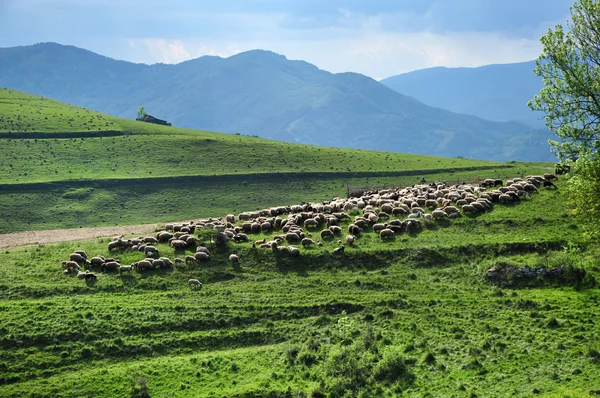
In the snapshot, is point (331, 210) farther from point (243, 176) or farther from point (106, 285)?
point (243, 176)

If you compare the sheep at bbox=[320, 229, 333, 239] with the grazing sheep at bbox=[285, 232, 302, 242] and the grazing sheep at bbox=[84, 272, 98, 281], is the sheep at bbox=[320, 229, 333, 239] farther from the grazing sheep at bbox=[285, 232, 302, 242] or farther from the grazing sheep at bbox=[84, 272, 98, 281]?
the grazing sheep at bbox=[84, 272, 98, 281]

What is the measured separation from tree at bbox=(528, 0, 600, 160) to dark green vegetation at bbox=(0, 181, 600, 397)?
8435 millimetres

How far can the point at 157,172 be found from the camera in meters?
96.2

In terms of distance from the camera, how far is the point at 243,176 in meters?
96.5

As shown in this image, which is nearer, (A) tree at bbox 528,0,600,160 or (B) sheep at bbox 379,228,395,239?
(A) tree at bbox 528,0,600,160

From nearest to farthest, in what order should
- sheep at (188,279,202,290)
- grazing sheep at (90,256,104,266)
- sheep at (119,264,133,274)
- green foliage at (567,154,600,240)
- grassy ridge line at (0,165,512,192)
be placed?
green foliage at (567,154,600,240) → sheep at (188,279,202,290) → sheep at (119,264,133,274) → grazing sheep at (90,256,104,266) → grassy ridge line at (0,165,512,192)

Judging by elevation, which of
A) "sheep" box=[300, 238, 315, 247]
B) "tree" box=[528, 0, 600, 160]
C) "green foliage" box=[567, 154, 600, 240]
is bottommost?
"sheep" box=[300, 238, 315, 247]

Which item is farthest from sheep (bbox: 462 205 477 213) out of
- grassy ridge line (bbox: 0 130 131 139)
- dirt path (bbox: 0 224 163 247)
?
grassy ridge line (bbox: 0 130 131 139)

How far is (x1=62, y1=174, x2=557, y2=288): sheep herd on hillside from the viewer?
39938mm

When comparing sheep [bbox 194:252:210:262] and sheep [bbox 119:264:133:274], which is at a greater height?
sheep [bbox 194:252:210:262]

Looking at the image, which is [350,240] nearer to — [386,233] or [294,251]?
[386,233]

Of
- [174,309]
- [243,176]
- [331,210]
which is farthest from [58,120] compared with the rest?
[174,309]

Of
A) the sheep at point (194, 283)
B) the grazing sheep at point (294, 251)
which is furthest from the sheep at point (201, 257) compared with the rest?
the grazing sheep at point (294, 251)

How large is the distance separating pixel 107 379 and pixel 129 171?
238 ft
